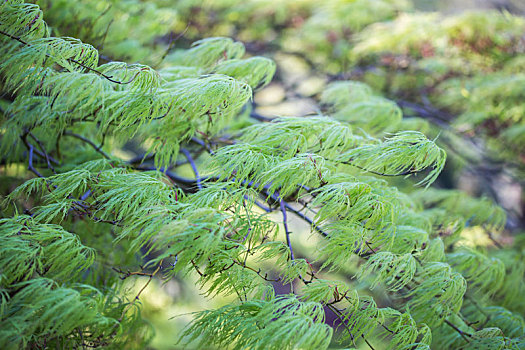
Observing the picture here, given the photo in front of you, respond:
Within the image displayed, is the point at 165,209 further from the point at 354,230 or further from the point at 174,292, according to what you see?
the point at 174,292

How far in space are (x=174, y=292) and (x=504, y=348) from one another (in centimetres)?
307

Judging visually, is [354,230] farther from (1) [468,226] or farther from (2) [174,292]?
(2) [174,292]

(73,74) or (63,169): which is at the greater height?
(73,74)

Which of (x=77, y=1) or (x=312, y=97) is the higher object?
(x=77, y=1)

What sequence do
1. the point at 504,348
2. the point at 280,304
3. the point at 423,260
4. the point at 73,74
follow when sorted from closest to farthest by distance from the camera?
the point at 280,304 < the point at 73,74 < the point at 504,348 < the point at 423,260

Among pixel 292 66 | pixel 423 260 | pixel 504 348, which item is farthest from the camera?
pixel 292 66

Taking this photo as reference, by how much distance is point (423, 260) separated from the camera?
49.8 inches

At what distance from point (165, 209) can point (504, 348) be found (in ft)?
3.42

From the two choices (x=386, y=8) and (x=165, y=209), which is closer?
(x=165, y=209)

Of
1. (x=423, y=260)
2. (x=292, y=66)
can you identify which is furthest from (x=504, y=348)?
(x=292, y=66)

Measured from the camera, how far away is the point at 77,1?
1655mm

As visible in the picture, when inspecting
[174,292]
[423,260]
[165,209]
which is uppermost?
[165,209]

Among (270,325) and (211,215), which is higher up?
(211,215)

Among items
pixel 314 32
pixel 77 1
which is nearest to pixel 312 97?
pixel 314 32
